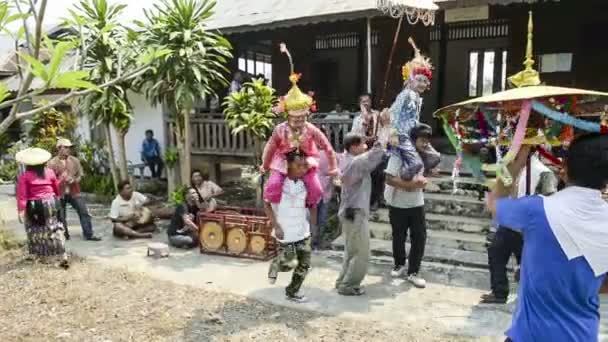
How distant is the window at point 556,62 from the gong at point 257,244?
629 centimetres

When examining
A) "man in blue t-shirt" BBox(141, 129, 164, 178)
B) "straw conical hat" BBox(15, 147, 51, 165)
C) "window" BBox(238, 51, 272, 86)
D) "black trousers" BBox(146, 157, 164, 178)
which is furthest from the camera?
"window" BBox(238, 51, 272, 86)

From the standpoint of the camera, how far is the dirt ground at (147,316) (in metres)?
4.53

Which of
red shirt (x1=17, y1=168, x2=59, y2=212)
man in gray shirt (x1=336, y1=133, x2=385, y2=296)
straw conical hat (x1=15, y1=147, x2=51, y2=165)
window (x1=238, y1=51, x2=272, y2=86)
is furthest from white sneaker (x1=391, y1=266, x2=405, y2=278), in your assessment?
window (x1=238, y1=51, x2=272, y2=86)

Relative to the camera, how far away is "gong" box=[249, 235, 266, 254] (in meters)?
6.87

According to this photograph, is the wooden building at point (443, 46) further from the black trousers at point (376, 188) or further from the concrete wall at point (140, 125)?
the concrete wall at point (140, 125)

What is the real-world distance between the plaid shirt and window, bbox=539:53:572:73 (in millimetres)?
8349

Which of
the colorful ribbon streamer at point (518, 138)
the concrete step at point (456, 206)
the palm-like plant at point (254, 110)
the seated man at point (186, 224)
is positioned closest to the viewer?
the colorful ribbon streamer at point (518, 138)

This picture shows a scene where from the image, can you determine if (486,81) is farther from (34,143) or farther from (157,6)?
(34,143)

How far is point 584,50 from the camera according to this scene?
9.23 m

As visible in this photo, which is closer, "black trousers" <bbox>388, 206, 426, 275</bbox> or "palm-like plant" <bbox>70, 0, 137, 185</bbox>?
"black trousers" <bbox>388, 206, 426, 275</bbox>

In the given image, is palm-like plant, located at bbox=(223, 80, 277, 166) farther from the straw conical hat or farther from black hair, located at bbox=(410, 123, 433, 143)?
black hair, located at bbox=(410, 123, 433, 143)

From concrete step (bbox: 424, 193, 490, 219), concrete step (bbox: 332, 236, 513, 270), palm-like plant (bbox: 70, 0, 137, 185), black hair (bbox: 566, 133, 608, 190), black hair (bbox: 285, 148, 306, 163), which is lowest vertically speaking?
concrete step (bbox: 332, 236, 513, 270)

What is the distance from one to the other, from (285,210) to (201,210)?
9.85 feet

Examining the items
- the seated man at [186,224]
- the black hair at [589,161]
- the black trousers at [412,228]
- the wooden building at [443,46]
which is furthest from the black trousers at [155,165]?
the black hair at [589,161]
